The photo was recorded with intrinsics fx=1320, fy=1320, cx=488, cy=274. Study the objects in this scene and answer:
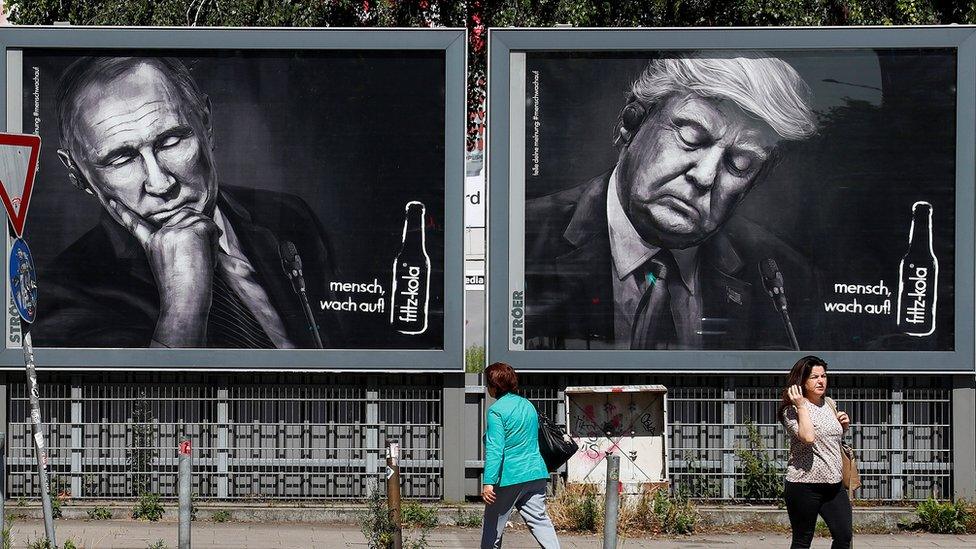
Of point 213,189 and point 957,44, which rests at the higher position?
point 957,44

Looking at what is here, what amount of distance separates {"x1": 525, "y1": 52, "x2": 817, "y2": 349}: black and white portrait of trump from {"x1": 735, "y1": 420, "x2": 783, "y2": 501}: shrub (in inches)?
43.3

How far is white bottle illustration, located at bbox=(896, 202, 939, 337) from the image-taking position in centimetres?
1269

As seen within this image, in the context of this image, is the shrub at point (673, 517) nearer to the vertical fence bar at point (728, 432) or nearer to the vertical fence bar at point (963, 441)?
the vertical fence bar at point (728, 432)

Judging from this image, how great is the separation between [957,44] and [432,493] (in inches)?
262

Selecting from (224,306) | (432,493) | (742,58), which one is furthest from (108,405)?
(742,58)

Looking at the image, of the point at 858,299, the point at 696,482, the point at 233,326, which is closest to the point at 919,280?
the point at 858,299

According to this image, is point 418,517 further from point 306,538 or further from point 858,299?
point 858,299

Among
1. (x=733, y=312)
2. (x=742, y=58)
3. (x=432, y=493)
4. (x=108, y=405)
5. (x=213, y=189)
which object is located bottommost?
(x=432, y=493)

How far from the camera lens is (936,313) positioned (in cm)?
1270

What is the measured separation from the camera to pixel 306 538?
11.8 metres

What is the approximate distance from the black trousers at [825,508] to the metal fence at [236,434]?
4.92 metres

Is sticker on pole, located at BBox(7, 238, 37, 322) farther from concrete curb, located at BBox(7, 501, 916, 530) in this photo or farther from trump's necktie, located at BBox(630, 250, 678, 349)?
trump's necktie, located at BBox(630, 250, 678, 349)

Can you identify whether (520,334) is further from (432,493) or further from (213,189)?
(213,189)

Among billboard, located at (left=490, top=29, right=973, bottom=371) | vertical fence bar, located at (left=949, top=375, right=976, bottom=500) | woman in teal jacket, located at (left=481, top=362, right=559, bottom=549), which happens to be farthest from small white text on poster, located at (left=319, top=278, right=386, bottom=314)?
vertical fence bar, located at (left=949, top=375, right=976, bottom=500)
